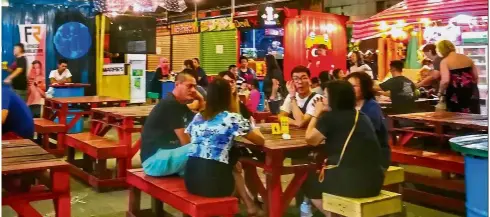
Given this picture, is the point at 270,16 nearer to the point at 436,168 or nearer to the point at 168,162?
the point at 436,168

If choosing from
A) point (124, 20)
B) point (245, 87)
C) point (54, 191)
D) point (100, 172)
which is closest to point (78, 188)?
point (100, 172)

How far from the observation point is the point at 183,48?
18.8m

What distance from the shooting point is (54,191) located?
3.67 metres

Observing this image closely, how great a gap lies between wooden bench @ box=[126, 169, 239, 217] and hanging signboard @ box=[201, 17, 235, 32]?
11237 millimetres

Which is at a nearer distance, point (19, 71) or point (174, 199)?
point (174, 199)

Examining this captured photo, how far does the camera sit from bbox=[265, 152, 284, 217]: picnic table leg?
420cm

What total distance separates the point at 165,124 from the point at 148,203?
1339mm

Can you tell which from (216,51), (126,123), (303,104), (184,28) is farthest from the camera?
(184,28)

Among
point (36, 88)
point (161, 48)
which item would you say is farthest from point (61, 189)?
point (161, 48)

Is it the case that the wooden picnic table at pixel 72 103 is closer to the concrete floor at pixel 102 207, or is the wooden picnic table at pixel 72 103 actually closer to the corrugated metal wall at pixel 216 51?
the concrete floor at pixel 102 207

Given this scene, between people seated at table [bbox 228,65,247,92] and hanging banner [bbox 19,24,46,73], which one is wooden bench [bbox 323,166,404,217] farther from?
hanging banner [bbox 19,24,46,73]

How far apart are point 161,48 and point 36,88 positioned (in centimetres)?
1115

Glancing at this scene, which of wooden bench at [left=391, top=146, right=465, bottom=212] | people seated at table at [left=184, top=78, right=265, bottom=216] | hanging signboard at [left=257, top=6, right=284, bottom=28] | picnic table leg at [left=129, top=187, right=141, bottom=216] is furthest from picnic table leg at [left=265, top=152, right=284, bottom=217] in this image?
hanging signboard at [left=257, top=6, right=284, bottom=28]

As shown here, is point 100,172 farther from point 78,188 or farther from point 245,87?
point 245,87
